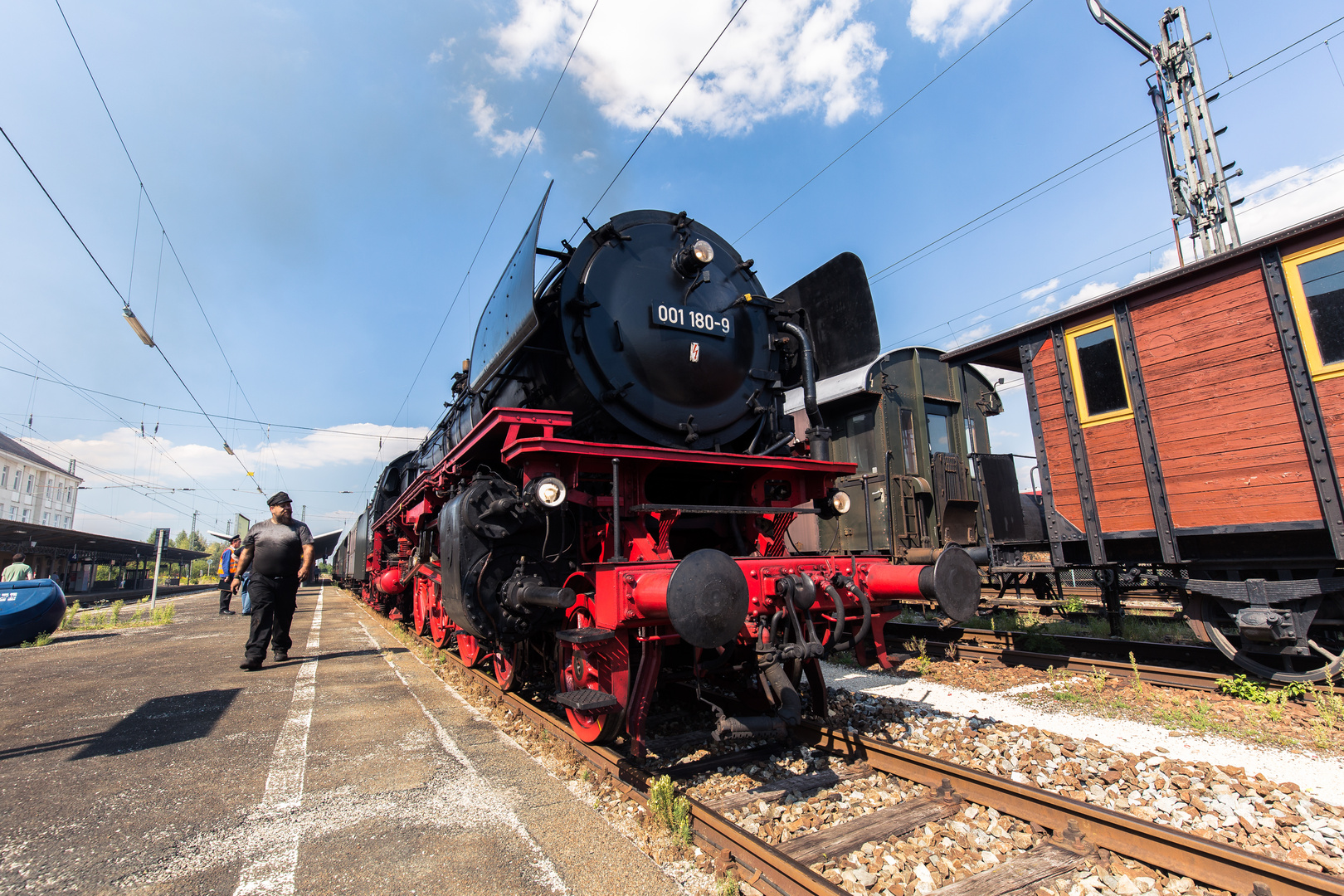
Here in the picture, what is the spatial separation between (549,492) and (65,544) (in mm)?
30674

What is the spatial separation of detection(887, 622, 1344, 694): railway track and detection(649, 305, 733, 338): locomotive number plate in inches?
172

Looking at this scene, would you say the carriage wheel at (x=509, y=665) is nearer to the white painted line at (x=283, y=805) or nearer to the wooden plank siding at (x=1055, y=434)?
the white painted line at (x=283, y=805)

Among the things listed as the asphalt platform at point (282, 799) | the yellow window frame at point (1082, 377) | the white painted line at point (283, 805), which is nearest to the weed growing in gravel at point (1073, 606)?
the yellow window frame at point (1082, 377)

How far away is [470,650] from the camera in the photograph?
5.80m

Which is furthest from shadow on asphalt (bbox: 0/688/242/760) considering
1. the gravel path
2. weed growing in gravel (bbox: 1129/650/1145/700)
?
weed growing in gravel (bbox: 1129/650/1145/700)

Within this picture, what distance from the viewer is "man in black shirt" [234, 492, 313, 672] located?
20.7ft

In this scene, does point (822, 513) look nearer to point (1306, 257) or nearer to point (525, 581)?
point (525, 581)

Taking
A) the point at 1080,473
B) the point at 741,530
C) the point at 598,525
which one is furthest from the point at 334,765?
the point at 1080,473

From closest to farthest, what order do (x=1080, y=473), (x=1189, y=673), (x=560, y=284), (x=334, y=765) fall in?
(x=334, y=765), (x=560, y=284), (x=1189, y=673), (x=1080, y=473)

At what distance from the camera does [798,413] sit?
10.6 m

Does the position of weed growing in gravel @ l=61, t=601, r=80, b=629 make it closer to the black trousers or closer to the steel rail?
the black trousers

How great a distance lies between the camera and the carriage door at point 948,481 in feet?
31.6

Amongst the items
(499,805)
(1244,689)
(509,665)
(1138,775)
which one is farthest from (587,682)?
(1244,689)

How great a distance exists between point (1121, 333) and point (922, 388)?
415 cm
